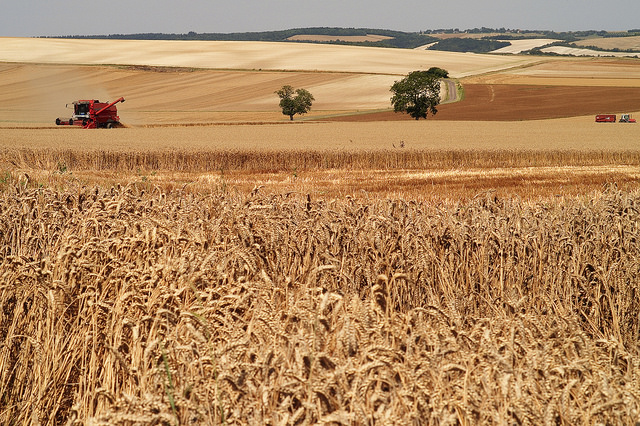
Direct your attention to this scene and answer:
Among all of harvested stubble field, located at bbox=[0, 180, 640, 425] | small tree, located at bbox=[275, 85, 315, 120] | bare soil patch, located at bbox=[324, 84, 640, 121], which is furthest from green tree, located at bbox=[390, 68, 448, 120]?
harvested stubble field, located at bbox=[0, 180, 640, 425]

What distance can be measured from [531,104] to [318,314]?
71085mm

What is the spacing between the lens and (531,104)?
69.6m

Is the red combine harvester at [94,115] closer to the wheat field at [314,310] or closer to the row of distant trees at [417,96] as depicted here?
the row of distant trees at [417,96]

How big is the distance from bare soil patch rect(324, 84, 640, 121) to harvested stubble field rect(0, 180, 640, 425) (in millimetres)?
55017

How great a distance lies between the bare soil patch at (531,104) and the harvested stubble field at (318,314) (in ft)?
181

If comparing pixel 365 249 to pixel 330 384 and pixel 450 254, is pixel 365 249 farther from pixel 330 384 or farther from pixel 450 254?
pixel 330 384

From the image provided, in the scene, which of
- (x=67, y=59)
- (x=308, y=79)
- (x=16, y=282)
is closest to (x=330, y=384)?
(x=16, y=282)

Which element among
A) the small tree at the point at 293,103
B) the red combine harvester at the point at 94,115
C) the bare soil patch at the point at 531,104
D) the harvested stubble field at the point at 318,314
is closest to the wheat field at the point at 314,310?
the harvested stubble field at the point at 318,314

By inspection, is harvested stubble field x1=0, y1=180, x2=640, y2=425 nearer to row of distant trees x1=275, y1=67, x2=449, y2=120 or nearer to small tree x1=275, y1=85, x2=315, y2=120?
row of distant trees x1=275, y1=67, x2=449, y2=120

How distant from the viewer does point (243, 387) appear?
2.92 meters

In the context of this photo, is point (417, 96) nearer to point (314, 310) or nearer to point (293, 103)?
point (293, 103)

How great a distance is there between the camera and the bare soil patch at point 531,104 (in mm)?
62438

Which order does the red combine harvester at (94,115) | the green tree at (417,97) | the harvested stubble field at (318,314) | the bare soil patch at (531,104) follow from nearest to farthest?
the harvested stubble field at (318,314) < the red combine harvester at (94,115) < the green tree at (417,97) < the bare soil patch at (531,104)

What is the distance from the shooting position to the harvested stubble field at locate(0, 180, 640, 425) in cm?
279
